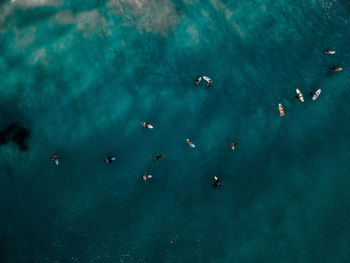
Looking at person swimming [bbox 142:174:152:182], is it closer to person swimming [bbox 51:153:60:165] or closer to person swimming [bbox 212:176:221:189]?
person swimming [bbox 212:176:221:189]

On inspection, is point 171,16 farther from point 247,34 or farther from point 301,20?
point 301,20

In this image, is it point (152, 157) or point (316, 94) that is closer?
point (152, 157)

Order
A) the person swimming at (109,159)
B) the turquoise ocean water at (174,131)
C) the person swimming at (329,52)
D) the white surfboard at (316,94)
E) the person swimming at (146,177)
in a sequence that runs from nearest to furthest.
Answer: the turquoise ocean water at (174,131) → the person swimming at (146,177) → the person swimming at (109,159) → the white surfboard at (316,94) → the person swimming at (329,52)

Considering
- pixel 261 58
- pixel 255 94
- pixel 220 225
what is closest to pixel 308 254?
pixel 220 225

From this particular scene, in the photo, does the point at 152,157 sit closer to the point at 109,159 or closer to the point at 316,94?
the point at 109,159

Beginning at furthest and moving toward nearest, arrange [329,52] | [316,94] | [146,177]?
[329,52], [316,94], [146,177]

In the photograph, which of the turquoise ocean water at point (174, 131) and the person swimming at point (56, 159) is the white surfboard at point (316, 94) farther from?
the person swimming at point (56, 159)

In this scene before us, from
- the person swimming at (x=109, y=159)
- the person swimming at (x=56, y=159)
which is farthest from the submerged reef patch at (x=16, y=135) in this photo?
the person swimming at (x=109, y=159)

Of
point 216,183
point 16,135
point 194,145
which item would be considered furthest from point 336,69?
point 16,135
